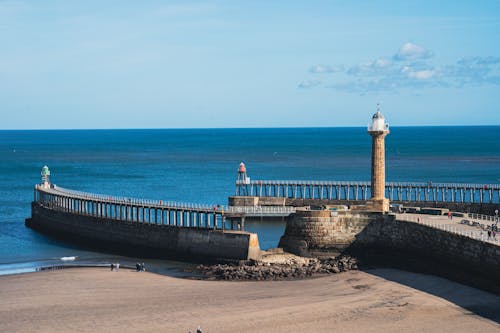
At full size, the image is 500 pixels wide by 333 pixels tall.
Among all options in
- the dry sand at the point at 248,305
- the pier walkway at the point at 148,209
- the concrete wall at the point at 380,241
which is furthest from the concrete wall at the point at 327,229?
the dry sand at the point at 248,305

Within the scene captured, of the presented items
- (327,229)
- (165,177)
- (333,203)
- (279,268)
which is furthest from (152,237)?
(165,177)

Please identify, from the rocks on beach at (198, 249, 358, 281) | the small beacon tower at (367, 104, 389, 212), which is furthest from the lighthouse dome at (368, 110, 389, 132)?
the rocks on beach at (198, 249, 358, 281)

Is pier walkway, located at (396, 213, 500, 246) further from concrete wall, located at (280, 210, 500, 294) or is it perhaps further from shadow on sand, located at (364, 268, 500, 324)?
shadow on sand, located at (364, 268, 500, 324)

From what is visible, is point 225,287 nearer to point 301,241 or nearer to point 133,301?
point 133,301

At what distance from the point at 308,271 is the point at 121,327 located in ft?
56.7

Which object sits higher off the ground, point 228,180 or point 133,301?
point 228,180

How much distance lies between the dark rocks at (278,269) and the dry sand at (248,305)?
1516 mm

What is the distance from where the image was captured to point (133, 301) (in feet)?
161

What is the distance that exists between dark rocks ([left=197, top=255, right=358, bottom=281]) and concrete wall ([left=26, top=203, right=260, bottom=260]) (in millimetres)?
2044

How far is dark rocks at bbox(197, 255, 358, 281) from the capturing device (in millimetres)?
55938

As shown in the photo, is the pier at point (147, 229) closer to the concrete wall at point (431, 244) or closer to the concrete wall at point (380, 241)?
the concrete wall at point (380, 241)

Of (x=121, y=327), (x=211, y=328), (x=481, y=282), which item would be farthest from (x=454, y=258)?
(x=121, y=327)

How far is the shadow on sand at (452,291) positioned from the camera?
45062mm

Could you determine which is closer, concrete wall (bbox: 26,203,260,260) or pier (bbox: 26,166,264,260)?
concrete wall (bbox: 26,203,260,260)
